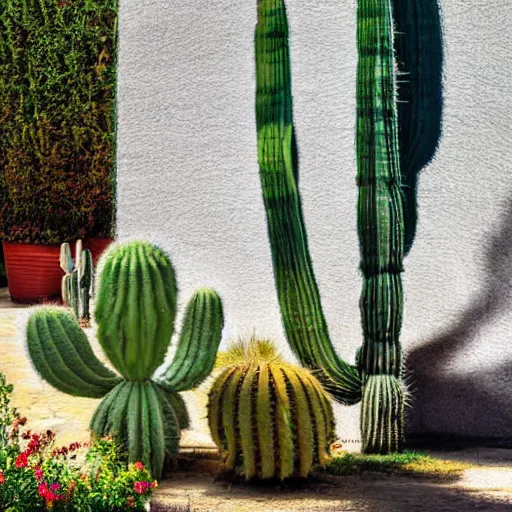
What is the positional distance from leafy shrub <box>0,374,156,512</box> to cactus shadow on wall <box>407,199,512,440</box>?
2.12m

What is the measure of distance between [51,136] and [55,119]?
20 centimetres

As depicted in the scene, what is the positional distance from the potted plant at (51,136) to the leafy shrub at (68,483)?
6656 millimetres

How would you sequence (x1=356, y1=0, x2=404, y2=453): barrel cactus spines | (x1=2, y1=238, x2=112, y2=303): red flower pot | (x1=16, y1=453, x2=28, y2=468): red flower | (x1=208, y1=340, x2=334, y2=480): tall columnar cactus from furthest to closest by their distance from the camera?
(x1=2, y1=238, x2=112, y2=303): red flower pot
(x1=356, y1=0, x2=404, y2=453): barrel cactus spines
(x1=208, y1=340, x2=334, y2=480): tall columnar cactus
(x1=16, y1=453, x2=28, y2=468): red flower

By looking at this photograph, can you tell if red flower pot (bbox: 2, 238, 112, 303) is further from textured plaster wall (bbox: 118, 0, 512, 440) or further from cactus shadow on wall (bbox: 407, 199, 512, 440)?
cactus shadow on wall (bbox: 407, 199, 512, 440)

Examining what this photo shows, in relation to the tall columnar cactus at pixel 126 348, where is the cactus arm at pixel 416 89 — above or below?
above

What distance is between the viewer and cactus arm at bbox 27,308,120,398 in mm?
3453

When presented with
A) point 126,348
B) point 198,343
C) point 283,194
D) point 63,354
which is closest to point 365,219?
point 283,194

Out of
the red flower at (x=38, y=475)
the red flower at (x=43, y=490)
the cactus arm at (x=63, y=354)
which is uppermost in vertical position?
the cactus arm at (x=63, y=354)

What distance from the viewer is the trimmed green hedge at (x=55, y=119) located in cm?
958

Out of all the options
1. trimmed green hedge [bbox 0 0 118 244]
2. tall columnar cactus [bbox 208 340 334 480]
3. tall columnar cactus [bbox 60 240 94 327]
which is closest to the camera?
tall columnar cactus [bbox 208 340 334 480]

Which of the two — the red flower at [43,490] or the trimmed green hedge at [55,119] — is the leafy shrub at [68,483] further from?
the trimmed green hedge at [55,119]

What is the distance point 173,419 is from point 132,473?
620mm

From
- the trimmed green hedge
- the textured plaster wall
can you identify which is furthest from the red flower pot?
the textured plaster wall

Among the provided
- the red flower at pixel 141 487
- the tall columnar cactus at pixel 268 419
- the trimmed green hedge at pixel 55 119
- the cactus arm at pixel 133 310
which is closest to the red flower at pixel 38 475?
the red flower at pixel 141 487
